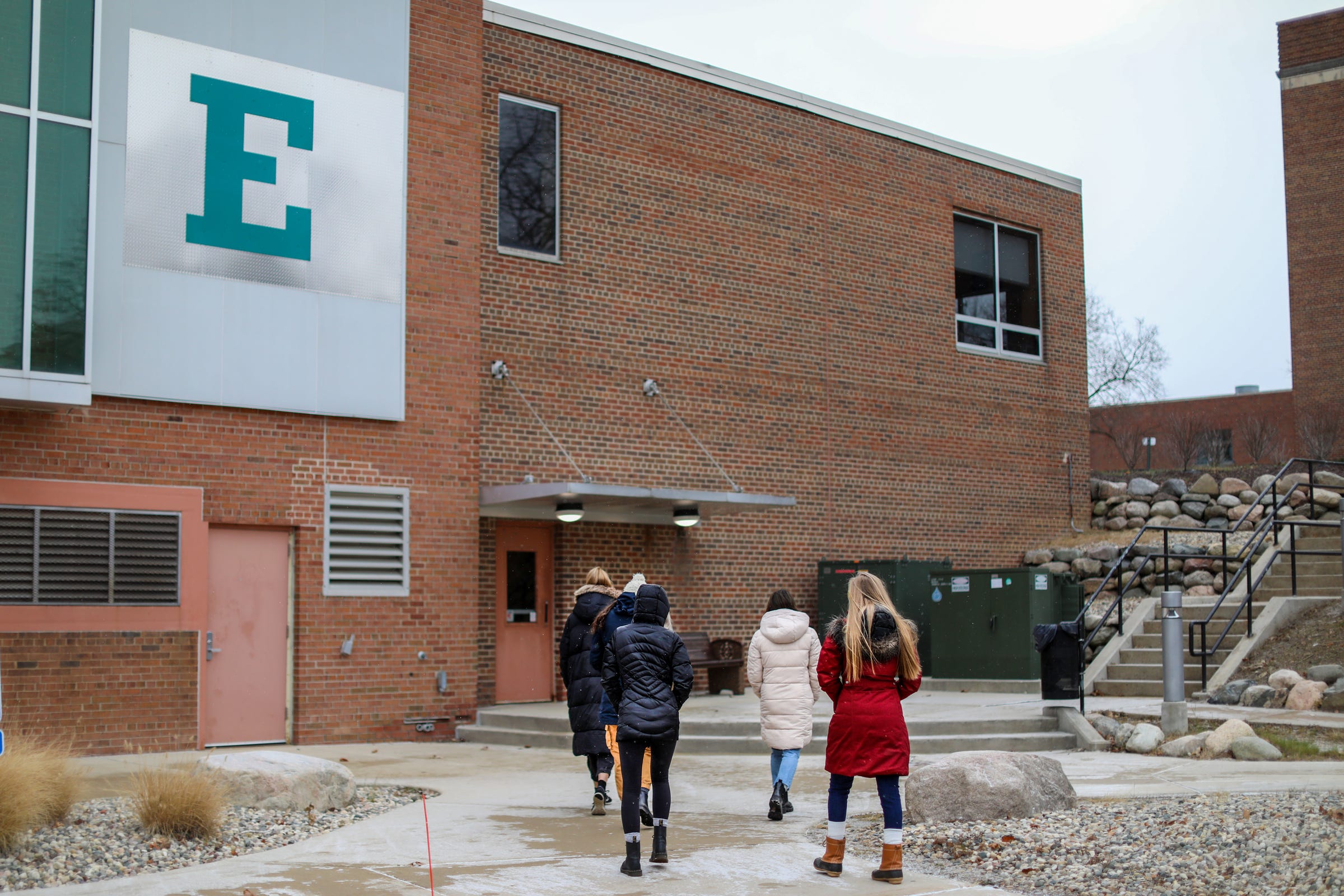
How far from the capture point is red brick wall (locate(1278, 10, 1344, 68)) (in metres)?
36.9

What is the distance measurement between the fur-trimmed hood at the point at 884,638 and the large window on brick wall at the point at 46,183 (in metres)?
8.42

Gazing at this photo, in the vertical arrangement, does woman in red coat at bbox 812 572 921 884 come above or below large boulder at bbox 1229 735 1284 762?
above

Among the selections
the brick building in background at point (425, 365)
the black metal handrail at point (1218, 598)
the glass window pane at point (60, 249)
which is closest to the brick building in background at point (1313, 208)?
the black metal handrail at point (1218, 598)

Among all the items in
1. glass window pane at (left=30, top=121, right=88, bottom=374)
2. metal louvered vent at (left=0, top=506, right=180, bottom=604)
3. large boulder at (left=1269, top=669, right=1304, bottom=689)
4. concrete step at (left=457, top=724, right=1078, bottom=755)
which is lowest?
concrete step at (left=457, top=724, right=1078, bottom=755)

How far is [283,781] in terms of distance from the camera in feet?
30.6

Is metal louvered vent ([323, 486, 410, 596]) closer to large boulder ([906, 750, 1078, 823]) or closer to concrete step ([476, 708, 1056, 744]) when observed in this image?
concrete step ([476, 708, 1056, 744])

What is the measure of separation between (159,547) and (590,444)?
5720 millimetres

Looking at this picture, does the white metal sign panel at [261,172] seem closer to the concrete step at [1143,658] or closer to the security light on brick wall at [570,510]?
the security light on brick wall at [570,510]

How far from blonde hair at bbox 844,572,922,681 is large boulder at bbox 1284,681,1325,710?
839 cm

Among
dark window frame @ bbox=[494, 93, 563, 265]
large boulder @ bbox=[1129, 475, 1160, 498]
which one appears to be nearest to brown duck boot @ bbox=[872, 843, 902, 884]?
dark window frame @ bbox=[494, 93, 563, 265]

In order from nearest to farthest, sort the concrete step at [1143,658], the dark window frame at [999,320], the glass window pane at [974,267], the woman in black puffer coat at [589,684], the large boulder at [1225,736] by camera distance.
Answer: the woman in black puffer coat at [589,684]
the large boulder at [1225,736]
the concrete step at [1143,658]
the dark window frame at [999,320]
the glass window pane at [974,267]

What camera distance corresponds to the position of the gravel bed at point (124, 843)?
7293mm

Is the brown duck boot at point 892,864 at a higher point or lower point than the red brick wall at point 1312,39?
lower

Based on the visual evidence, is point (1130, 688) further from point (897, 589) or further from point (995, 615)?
point (897, 589)
